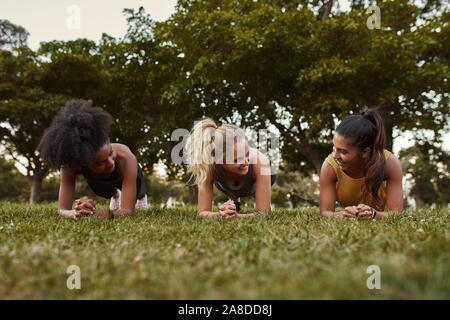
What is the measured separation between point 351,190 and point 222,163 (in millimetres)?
1862

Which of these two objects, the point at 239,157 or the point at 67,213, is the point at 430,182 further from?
the point at 67,213

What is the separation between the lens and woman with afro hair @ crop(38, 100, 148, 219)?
154 inches

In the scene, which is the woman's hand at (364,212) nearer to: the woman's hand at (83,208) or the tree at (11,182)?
the woman's hand at (83,208)

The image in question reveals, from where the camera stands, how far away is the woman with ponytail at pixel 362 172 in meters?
4.19

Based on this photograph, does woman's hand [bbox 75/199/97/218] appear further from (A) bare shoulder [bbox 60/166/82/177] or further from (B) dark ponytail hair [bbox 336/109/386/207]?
(B) dark ponytail hair [bbox 336/109/386/207]

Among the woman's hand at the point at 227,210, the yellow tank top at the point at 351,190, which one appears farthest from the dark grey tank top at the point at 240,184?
the yellow tank top at the point at 351,190

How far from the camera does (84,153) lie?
3.92 m

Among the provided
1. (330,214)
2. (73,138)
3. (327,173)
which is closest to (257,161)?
(327,173)

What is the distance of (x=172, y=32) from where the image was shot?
1306 cm

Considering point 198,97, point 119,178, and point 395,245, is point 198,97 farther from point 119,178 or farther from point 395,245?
point 395,245

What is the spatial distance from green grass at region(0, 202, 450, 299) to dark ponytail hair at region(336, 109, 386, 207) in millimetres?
1346

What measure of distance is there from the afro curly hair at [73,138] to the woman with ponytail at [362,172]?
117 inches

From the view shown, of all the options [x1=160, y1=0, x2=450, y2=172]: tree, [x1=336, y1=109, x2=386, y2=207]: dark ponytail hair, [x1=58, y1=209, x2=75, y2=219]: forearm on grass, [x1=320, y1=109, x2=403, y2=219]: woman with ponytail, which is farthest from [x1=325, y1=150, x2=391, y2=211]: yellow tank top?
[x1=160, y1=0, x2=450, y2=172]: tree
